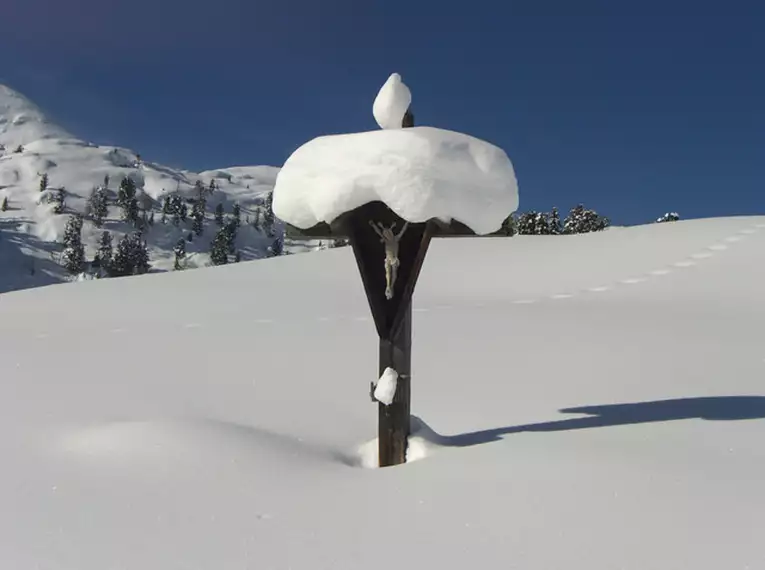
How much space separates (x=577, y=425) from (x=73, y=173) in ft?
637

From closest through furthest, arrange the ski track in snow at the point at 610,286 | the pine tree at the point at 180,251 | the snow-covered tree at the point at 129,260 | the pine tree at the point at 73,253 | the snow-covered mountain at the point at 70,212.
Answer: the ski track in snow at the point at 610,286
the snow-covered tree at the point at 129,260
the pine tree at the point at 73,253
the snow-covered mountain at the point at 70,212
the pine tree at the point at 180,251

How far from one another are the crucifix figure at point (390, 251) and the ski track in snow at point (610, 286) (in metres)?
7.38

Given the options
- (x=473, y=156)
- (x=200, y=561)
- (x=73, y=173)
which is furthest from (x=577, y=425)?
(x=73, y=173)

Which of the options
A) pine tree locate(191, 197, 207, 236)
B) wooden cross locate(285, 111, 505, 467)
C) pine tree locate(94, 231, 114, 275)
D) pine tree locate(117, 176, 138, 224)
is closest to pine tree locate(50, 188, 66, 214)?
pine tree locate(117, 176, 138, 224)

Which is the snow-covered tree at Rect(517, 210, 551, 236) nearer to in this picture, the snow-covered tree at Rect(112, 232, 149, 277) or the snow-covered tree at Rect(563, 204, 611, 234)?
the snow-covered tree at Rect(563, 204, 611, 234)

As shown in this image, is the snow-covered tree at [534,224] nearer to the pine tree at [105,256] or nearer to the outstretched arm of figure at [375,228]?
the outstretched arm of figure at [375,228]

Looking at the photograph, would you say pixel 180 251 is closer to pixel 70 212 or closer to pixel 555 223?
pixel 70 212

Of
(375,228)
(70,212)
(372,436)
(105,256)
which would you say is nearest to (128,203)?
(70,212)

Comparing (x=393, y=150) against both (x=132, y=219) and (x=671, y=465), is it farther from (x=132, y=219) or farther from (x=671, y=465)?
(x=132, y=219)

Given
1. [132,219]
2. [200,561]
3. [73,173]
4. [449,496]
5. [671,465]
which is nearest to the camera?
[200,561]

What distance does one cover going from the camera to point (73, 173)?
17325cm

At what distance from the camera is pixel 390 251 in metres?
4.11

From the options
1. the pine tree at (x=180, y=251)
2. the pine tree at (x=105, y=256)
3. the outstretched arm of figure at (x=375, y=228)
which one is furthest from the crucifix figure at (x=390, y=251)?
the pine tree at (x=180, y=251)

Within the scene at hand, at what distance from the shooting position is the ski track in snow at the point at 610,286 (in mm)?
11451
